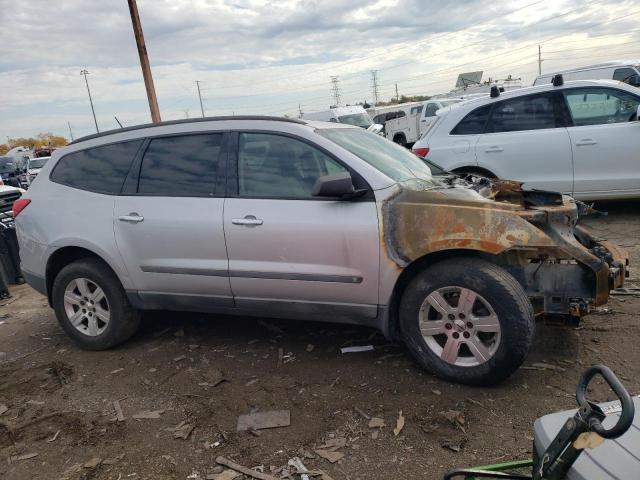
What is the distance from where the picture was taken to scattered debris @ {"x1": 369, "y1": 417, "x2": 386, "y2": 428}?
3.02m

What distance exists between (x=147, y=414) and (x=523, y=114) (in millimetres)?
5915

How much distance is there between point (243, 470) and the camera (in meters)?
2.74

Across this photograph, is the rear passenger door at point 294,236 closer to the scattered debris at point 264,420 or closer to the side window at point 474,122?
the scattered debris at point 264,420

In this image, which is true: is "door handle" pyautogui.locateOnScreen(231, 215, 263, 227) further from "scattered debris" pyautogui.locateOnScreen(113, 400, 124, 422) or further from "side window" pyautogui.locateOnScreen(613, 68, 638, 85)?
"side window" pyautogui.locateOnScreen(613, 68, 638, 85)

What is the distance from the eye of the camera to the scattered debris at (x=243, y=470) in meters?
2.68

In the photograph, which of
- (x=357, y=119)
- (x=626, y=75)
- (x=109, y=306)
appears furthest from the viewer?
(x=357, y=119)

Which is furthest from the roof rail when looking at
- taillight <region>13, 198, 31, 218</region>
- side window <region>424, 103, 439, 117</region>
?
side window <region>424, 103, 439, 117</region>

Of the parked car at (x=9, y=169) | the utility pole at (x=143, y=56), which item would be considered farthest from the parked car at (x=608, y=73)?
the parked car at (x=9, y=169)

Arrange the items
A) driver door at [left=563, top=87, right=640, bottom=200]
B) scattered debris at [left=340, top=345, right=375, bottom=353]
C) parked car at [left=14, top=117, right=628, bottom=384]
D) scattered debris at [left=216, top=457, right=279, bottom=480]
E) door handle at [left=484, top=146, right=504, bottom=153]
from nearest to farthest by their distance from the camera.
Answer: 1. scattered debris at [left=216, top=457, right=279, bottom=480]
2. parked car at [left=14, top=117, right=628, bottom=384]
3. scattered debris at [left=340, top=345, right=375, bottom=353]
4. driver door at [left=563, top=87, right=640, bottom=200]
5. door handle at [left=484, top=146, right=504, bottom=153]

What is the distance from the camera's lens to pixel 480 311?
325 centimetres

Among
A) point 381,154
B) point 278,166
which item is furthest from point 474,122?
point 278,166

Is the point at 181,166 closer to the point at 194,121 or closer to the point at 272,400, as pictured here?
the point at 194,121

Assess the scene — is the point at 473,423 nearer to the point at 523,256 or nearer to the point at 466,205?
the point at 523,256

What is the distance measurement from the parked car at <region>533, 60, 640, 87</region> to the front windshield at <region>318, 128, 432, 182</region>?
11396 millimetres
